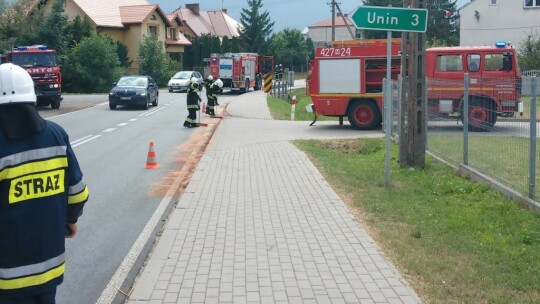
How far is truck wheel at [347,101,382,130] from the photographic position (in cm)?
2266

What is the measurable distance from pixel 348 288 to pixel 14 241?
324 cm

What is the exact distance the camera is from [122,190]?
12.0 m

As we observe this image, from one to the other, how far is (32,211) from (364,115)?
64.7ft

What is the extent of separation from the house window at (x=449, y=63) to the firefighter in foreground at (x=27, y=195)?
1877 centimetres

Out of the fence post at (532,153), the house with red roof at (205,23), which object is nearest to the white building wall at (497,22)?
the house with red roof at (205,23)

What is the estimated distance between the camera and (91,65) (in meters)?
52.9

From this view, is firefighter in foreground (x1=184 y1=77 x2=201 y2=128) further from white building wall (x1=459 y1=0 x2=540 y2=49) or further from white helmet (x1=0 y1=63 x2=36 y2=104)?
white building wall (x1=459 y1=0 x2=540 y2=49)

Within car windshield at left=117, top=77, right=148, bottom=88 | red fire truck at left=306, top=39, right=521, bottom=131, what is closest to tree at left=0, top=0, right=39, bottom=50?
car windshield at left=117, top=77, right=148, bottom=88

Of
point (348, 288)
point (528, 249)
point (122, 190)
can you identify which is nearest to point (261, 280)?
point (348, 288)

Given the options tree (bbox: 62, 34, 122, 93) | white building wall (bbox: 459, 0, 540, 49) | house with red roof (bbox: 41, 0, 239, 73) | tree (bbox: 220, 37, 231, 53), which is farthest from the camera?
tree (bbox: 220, 37, 231, 53)

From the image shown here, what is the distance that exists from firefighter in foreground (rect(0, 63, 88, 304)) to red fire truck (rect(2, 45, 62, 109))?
29.9m

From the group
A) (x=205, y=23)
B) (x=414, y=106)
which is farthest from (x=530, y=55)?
(x=205, y=23)

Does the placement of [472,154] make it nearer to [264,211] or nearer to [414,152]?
[414,152]

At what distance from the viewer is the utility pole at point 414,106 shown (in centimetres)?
1285
